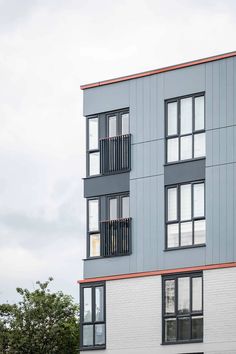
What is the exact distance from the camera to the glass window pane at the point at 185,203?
47656 millimetres

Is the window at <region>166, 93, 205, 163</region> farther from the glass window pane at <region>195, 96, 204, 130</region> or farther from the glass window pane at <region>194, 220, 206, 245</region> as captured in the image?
the glass window pane at <region>194, 220, 206, 245</region>

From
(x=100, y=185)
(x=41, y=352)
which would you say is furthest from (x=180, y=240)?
(x=41, y=352)

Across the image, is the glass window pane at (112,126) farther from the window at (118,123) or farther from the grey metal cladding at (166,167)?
the grey metal cladding at (166,167)

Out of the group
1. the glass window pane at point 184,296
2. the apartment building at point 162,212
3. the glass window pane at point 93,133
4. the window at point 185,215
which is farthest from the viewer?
the glass window pane at point 93,133

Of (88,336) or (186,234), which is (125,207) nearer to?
(186,234)

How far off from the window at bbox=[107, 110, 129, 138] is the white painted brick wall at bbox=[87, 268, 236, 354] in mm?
5676

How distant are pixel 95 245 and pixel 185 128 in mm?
5740

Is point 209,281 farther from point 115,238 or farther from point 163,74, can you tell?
point 163,74

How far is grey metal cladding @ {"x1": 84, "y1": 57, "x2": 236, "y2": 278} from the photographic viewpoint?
4684cm

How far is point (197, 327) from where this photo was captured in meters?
46.7

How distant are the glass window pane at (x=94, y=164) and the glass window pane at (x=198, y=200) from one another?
4.61 m

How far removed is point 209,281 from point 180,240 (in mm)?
2076

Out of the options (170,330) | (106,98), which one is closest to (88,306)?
(170,330)

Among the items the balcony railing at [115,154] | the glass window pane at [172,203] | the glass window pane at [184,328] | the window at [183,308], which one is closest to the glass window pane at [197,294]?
the window at [183,308]
